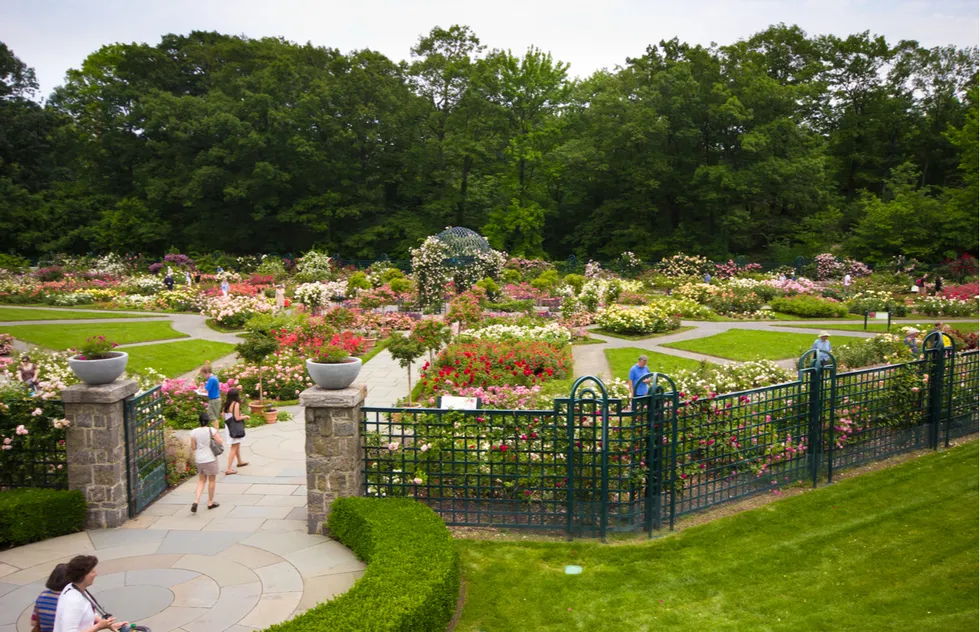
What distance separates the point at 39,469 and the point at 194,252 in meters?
37.9

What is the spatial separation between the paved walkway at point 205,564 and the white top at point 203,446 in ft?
2.31

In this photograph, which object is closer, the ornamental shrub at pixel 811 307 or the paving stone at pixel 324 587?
the paving stone at pixel 324 587

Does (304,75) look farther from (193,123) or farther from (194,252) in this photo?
(194,252)

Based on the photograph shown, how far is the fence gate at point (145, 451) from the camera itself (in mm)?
8281

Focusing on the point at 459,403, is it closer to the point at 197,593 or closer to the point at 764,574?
the point at 197,593

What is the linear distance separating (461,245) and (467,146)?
46.9 ft

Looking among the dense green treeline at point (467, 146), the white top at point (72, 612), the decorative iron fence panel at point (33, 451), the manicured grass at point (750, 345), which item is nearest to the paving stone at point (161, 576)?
the white top at point (72, 612)

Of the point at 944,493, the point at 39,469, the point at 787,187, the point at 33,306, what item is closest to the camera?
the point at 39,469

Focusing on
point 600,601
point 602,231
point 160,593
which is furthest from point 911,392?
point 602,231

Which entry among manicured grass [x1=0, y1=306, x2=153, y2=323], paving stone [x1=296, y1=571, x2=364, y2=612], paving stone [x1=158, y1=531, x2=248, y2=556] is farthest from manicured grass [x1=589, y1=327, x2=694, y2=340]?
manicured grass [x1=0, y1=306, x2=153, y2=323]

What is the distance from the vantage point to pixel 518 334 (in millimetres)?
18844

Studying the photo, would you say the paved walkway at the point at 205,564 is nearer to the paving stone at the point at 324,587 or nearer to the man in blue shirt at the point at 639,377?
the paving stone at the point at 324,587

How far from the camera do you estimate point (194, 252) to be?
43.4 m

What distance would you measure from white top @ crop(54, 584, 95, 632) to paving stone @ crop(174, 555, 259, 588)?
201cm
